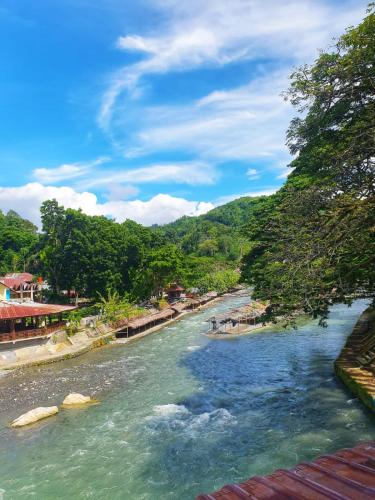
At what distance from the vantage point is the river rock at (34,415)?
1661 centimetres

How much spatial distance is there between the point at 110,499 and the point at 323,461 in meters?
8.15

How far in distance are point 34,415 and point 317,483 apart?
51.1 ft

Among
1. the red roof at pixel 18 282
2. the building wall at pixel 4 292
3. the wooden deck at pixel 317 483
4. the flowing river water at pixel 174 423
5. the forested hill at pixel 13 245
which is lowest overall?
the flowing river water at pixel 174 423

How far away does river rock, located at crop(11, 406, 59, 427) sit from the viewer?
54.5ft

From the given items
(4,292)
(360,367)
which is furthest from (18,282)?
(360,367)

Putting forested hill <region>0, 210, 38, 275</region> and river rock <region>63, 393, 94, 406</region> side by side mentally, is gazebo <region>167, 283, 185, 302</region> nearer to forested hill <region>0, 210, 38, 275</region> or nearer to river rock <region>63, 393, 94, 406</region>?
forested hill <region>0, 210, 38, 275</region>

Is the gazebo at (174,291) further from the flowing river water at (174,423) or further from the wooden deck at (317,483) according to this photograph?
the wooden deck at (317,483)

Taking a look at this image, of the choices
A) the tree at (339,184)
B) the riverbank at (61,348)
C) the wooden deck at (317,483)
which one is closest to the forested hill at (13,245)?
the riverbank at (61,348)

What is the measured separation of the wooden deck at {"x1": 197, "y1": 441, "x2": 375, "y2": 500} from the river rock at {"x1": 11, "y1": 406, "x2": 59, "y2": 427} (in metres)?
14.6

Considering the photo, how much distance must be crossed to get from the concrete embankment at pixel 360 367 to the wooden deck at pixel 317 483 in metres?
10.8

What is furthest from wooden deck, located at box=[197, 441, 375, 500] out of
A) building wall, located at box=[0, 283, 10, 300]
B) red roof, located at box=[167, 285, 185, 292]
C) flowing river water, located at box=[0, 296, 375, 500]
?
red roof, located at box=[167, 285, 185, 292]

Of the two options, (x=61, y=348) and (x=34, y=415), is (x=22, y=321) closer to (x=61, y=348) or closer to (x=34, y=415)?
(x=61, y=348)

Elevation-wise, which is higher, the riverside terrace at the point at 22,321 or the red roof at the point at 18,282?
the red roof at the point at 18,282

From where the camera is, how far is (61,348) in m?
30.0
